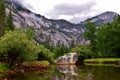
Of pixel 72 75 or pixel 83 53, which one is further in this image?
pixel 83 53

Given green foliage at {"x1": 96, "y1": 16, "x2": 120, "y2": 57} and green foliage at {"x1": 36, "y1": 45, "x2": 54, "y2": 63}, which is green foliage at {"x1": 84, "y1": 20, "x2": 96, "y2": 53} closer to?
green foliage at {"x1": 96, "y1": 16, "x2": 120, "y2": 57}

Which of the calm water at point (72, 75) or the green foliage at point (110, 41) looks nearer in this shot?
the calm water at point (72, 75)

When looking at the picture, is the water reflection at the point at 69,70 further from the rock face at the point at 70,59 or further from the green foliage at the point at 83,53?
the green foliage at the point at 83,53

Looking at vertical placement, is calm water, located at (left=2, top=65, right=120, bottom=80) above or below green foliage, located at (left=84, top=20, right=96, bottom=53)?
below

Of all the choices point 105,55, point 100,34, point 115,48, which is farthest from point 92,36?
point 115,48

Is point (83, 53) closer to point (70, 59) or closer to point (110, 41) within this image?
point (70, 59)

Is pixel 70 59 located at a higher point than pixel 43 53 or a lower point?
lower

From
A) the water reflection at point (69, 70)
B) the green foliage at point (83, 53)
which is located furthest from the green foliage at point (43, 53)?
the green foliage at point (83, 53)

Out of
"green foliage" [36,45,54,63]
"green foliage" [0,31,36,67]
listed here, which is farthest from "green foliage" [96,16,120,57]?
"green foliage" [0,31,36,67]

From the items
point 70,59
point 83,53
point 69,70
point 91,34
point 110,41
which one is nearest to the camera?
point 69,70

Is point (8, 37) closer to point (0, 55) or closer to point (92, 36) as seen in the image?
point (0, 55)

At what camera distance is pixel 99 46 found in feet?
364

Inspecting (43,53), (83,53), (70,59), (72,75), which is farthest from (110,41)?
(72,75)

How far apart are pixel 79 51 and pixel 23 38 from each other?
178ft
